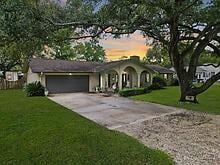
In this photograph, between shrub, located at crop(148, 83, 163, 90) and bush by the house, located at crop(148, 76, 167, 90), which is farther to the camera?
bush by the house, located at crop(148, 76, 167, 90)

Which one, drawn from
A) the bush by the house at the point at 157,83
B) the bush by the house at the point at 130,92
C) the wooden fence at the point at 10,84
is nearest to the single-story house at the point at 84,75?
the bush by the house at the point at 157,83

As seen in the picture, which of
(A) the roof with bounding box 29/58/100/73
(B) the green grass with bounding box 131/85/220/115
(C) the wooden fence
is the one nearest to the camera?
(B) the green grass with bounding box 131/85/220/115

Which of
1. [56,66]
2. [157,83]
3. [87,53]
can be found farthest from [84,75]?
[87,53]

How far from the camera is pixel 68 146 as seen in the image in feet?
24.1

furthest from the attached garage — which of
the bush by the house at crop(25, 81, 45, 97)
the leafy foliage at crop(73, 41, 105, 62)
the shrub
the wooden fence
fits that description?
the leafy foliage at crop(73, 41, 105, 62)

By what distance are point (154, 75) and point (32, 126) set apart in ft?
80.8

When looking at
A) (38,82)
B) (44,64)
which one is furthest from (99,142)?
(44,64)

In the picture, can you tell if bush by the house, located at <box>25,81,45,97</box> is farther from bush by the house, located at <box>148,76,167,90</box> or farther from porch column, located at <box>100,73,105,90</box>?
bush by the house, located at <box>148,76,167,90</box>

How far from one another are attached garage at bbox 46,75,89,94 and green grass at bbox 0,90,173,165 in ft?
52.2

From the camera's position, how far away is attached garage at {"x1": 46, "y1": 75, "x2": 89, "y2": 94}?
26.6m

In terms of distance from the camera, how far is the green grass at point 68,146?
6.23 meters

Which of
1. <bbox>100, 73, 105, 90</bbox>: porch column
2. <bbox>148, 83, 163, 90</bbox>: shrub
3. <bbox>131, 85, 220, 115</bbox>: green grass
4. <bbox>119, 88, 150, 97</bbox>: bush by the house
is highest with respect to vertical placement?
<bbox>100, 73, 105, 90</bbox>: porch column

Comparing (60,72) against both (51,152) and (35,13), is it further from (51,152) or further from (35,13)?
(51,152)

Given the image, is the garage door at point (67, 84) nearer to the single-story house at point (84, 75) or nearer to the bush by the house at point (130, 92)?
the single-story house at point (84, 75)
